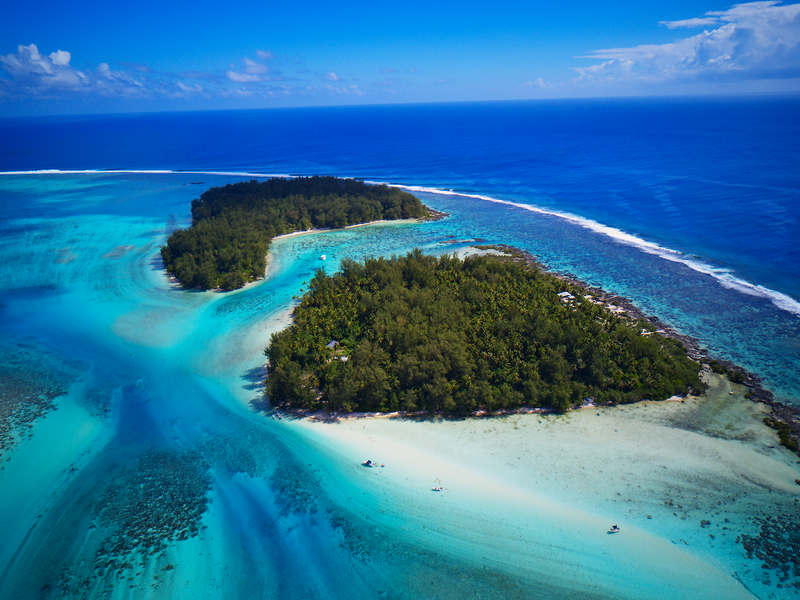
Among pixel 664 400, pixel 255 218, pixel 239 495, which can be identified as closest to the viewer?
pixel 239 495

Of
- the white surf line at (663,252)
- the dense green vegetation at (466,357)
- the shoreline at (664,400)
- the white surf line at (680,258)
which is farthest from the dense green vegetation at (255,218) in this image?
the shoreline at (664,400)

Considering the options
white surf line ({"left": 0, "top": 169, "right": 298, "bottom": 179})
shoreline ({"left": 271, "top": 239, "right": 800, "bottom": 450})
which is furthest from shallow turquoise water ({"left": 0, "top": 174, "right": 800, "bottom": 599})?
Result: white surf line ({"left": 0, "top": 169, "right": 298, "bottom": 179})

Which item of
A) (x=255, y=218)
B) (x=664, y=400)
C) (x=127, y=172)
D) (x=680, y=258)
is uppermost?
(x=127, y=172)

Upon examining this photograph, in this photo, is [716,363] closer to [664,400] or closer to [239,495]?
[664,400]

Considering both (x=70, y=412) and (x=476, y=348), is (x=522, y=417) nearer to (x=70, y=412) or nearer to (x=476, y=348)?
(x=476, y=348)

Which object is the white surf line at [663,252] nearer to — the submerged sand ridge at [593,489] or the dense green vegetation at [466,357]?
the dense green vegetation at [466,357]

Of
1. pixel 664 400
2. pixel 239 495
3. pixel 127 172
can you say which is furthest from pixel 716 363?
pixel 127 172

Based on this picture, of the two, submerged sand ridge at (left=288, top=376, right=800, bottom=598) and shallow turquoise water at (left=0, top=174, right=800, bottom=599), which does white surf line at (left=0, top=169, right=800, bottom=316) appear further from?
submerged sand ridge at (left=288, top=376, right=800, bottom=598)
